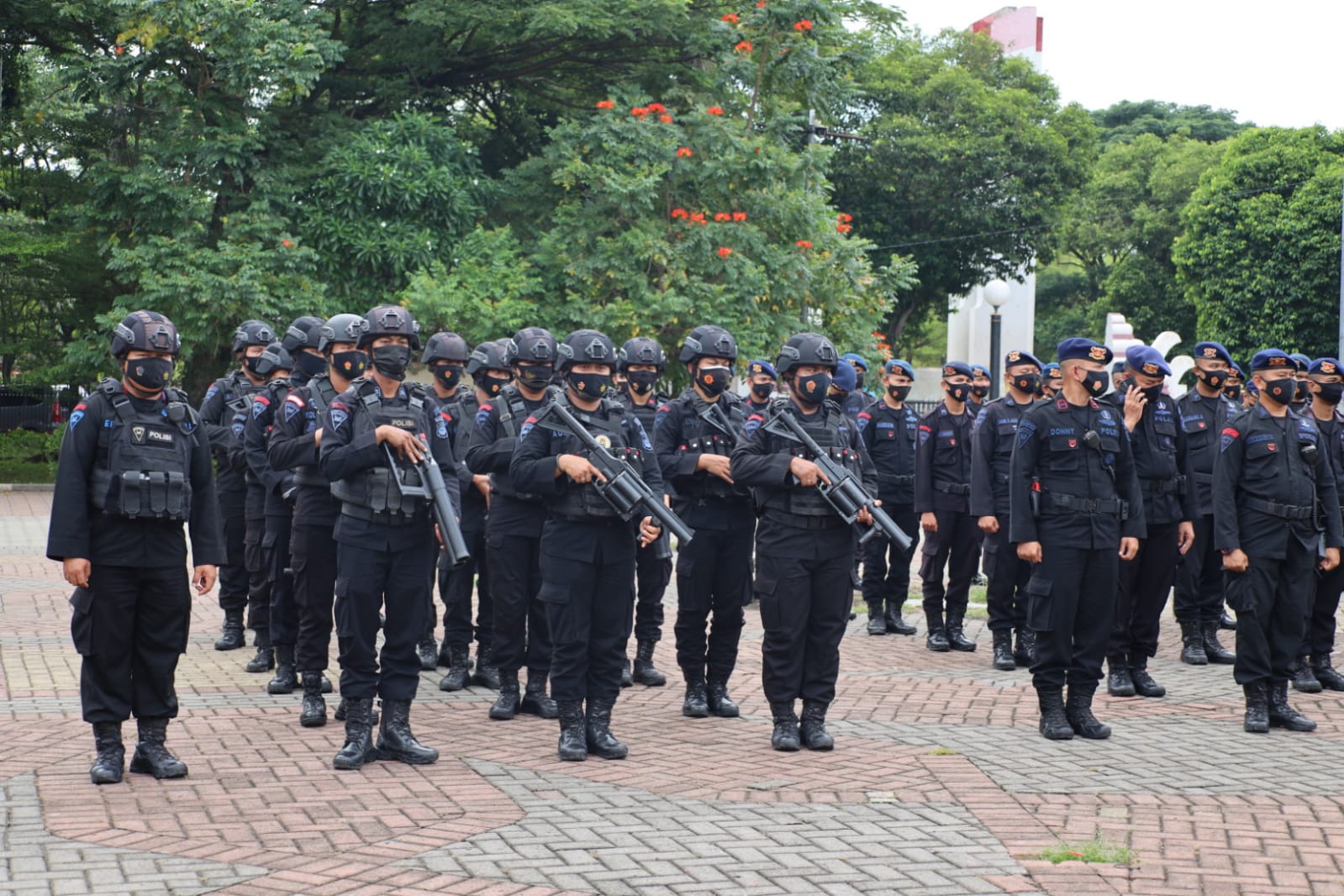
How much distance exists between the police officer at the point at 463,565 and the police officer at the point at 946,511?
12.1ft

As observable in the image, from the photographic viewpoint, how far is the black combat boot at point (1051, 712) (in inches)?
327

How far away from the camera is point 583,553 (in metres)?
7.78

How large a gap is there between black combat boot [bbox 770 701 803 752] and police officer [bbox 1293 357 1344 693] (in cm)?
391

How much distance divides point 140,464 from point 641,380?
4.08 m

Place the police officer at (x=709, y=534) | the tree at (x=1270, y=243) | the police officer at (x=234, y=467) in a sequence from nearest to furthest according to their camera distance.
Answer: the police officer at (x=709, y=534) < the police officer at (x=234, y=467) < the tree at (x=1270, y=243)

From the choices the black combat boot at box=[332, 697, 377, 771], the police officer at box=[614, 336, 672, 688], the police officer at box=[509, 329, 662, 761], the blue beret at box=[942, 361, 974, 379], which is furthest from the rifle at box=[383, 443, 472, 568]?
the blue beret at box=[942, 361, 974, 379]

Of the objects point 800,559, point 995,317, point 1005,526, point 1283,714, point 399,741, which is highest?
point 995,317

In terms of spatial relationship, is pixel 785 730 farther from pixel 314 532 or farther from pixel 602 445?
pixel 314 532

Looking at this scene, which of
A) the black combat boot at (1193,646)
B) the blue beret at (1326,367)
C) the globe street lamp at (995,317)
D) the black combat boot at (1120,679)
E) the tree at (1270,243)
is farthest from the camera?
the tree at (1270,243)

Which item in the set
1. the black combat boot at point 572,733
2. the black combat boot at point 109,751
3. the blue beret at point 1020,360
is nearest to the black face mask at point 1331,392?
the blue beret at point 1020,360

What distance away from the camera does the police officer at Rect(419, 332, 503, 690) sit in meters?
9.67

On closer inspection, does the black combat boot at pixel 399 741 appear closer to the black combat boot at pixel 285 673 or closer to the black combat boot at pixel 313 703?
the black combat boot at pixel 313 703

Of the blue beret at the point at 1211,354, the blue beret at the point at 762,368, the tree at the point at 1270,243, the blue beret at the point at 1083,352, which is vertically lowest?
the blue beret at the point at 1083,352

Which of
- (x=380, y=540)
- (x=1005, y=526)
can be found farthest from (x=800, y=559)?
(x=1005, y=526)
